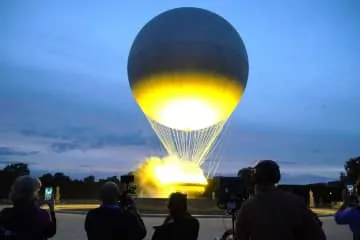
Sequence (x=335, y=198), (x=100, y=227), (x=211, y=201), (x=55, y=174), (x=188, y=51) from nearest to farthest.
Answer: (x=100, y=227) < (x=188, y=51) < (x=211, y=201) < (x=335, y=198) < (x=55, y=174)

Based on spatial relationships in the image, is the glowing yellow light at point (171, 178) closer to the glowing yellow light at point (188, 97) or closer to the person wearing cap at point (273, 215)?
the glowing yellow light at point (188, 97)

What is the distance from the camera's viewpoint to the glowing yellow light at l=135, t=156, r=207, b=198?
124ft

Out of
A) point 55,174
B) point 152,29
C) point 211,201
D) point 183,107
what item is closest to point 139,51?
point 152,29

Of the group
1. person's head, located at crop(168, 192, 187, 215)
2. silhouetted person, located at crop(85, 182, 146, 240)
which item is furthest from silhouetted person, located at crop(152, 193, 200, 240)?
silhouetted person, located at crop(85, 182, 146, 240)

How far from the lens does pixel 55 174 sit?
95.8 metres

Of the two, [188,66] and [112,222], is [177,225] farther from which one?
[188,66]

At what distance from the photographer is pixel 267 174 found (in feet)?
14.8

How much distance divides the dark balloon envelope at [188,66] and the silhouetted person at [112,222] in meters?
21.3

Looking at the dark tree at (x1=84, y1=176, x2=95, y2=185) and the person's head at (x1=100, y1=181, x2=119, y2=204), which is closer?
the person's head at (x1=100, y1=181, x2=119, y2=204)

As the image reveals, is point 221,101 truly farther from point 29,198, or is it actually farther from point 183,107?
point 29,198

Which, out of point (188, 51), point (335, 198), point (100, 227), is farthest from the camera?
point (335, 198)

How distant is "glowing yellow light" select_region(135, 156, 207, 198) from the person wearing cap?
32.4 meters

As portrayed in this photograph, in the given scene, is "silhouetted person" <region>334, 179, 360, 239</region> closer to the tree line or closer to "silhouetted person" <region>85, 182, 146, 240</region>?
"silhouetted person" <region>85, 182, 146, 240</region>

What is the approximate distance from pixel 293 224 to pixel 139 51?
80.0 feet
